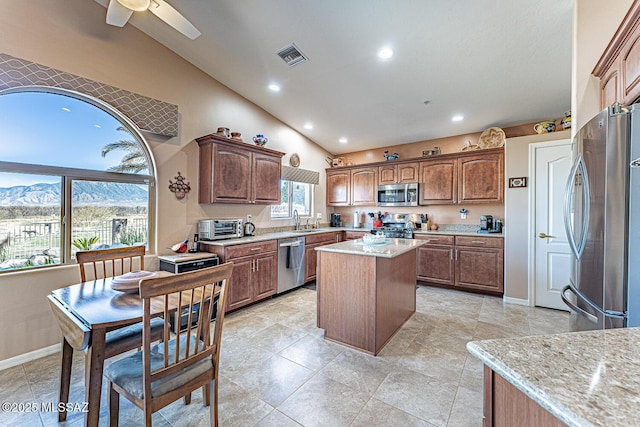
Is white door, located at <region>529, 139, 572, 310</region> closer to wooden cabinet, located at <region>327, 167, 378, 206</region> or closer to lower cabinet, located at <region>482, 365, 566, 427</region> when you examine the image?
wooden cabinet, located at <region>327, 167, 378, 206</region>

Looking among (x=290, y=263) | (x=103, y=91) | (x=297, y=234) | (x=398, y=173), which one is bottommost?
(x=290, y=263)

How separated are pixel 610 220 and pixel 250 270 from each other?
11.2 ft

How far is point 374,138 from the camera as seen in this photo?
5.36 metres

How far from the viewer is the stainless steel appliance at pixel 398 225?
16.0 ft

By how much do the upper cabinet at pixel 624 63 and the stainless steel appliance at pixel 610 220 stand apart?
0.25 meters

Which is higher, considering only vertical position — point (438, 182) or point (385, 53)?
point (385, 53)

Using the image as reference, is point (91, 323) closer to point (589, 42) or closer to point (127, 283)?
point (127, 283)

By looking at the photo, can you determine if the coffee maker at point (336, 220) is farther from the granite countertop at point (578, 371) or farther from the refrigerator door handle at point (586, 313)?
the granite countertop at point (578, 371)

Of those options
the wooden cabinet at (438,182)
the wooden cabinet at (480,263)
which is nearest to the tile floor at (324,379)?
the wooden cabinet at (480,263)

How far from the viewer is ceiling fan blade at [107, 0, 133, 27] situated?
6.96 ft

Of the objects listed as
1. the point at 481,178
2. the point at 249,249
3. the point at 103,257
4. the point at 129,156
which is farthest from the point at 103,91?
the point at 481,178

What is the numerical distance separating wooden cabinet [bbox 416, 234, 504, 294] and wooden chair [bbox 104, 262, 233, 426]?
389cm

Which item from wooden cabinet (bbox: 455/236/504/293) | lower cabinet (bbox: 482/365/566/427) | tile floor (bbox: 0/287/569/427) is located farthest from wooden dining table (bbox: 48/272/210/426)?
wooden cabinet (bbox: 455/236/504/293)

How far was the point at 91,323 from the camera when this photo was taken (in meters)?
1.28
